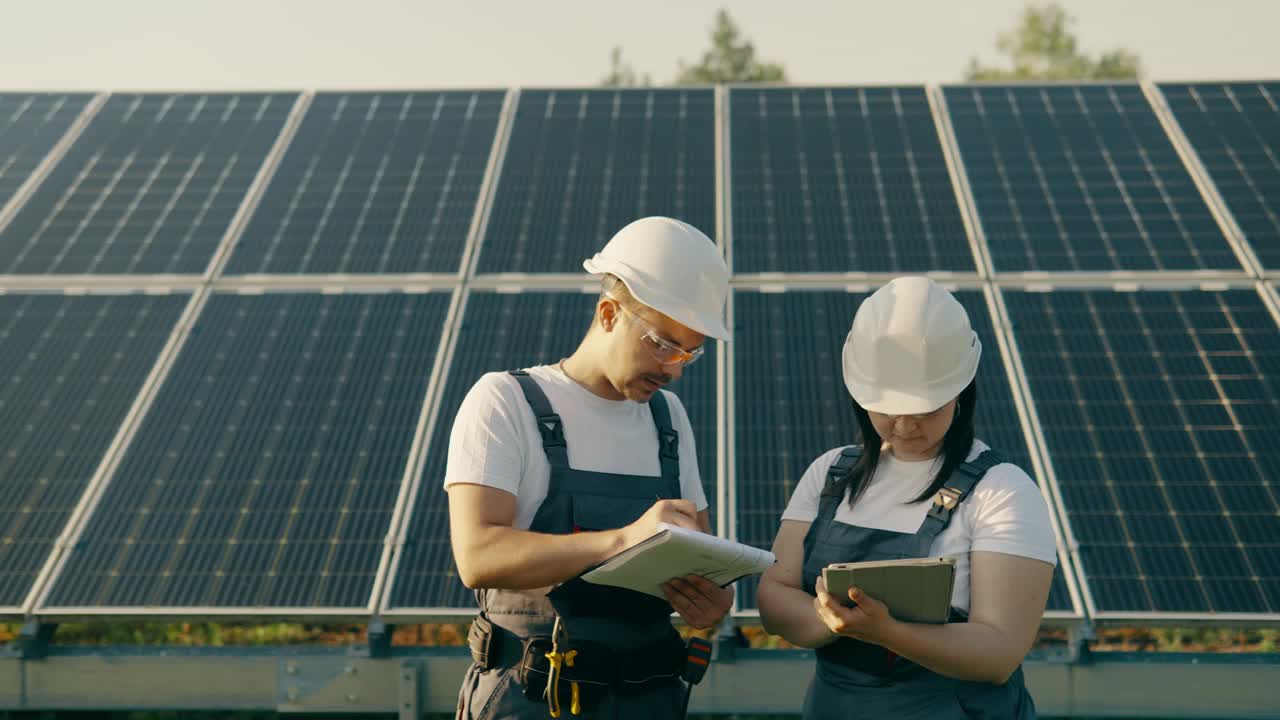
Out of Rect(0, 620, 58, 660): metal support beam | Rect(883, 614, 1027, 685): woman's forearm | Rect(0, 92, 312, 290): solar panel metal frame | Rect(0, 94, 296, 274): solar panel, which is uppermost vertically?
Rect(0, 94, 296, 274): solar panel

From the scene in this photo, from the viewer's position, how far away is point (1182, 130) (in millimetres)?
9211

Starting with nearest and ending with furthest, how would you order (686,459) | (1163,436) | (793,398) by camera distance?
(686,459) → (1163,436) → (793,398)

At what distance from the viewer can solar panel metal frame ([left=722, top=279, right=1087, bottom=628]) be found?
555cm

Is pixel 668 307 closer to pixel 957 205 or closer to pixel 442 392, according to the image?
pixel 442 392

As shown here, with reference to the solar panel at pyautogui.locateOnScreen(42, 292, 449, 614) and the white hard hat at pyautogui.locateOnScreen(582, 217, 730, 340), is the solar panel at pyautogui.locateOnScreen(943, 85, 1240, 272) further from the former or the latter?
the white hard hat at pyautogui.locateOnScreen(582, 217, 730, 340)

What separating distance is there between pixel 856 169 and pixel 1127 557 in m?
4.21

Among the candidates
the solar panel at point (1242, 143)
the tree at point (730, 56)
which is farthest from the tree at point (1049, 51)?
the solar panel at point (1242, 143)

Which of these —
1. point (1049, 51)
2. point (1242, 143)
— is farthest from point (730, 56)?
point (1242, 143)

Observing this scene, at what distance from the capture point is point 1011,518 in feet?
9.66

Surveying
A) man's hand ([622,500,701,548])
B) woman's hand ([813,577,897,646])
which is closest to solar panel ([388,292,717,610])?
man's hand ([622,500,701,548])

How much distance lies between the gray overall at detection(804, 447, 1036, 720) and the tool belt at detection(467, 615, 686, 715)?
547 mm

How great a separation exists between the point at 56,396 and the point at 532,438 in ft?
17.8

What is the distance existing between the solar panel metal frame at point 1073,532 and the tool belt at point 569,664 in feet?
11.0

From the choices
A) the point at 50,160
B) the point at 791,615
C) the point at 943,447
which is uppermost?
the point at 50,160
